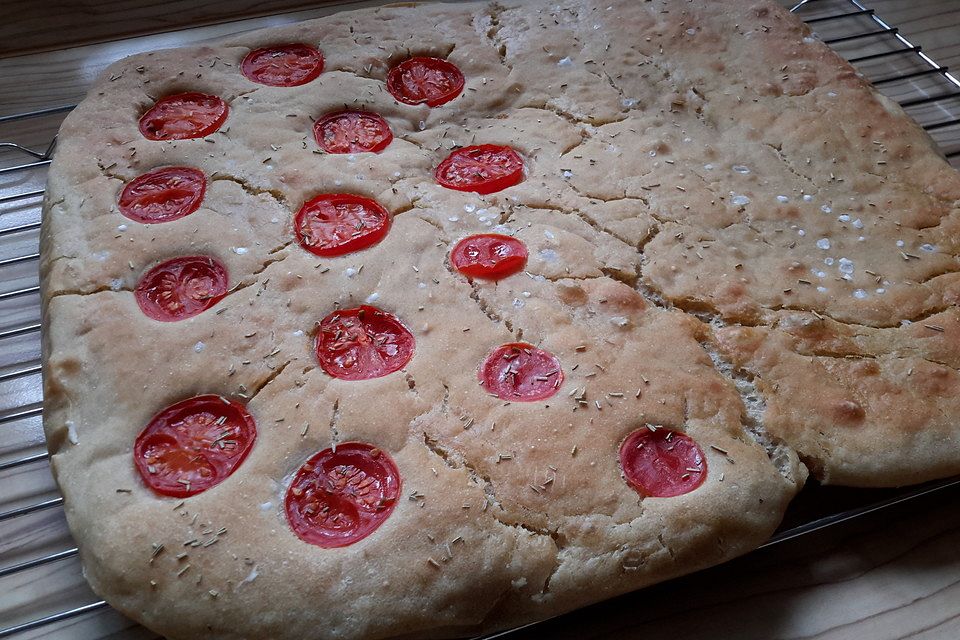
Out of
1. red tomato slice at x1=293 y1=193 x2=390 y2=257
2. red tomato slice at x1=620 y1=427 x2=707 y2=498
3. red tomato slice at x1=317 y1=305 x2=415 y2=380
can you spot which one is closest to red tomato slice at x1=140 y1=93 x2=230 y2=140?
red tomato slice at x1=293 y1=193 x2=390 y2=257

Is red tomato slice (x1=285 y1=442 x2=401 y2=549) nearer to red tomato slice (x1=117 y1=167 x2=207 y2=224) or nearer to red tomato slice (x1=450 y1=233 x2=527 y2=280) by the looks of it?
red tomato slice (x1=450 y1=233 x2=527 y2=280)

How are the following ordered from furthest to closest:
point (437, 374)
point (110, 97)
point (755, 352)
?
point (110, 97), point (755, 352), point (437, 374)

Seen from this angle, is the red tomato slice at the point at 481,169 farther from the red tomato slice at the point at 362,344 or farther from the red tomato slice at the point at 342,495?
the red tomato slice at the point at 342,495

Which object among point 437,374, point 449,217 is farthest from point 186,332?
point 449,217

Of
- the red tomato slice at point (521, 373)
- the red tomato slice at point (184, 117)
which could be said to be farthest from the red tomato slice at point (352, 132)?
the red tomato slice at point (521, 373)

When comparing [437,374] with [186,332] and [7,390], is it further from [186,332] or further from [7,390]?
[7,390]

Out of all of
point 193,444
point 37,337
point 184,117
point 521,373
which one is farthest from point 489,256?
point 37,337
